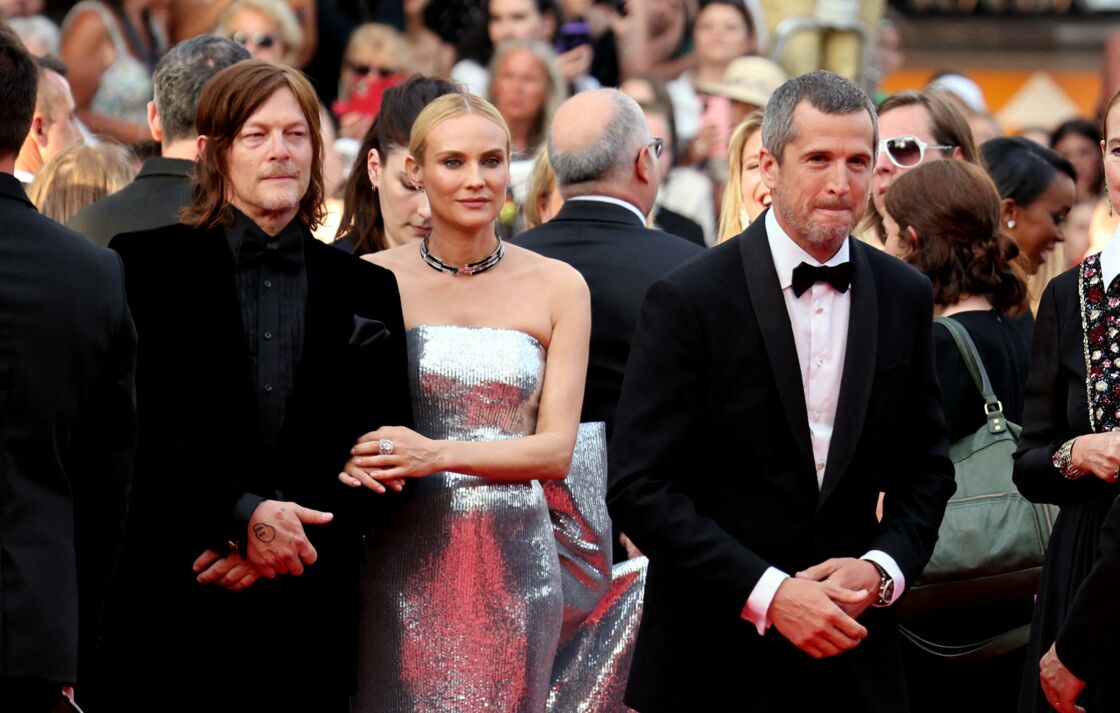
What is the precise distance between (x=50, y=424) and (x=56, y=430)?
0.08 feet

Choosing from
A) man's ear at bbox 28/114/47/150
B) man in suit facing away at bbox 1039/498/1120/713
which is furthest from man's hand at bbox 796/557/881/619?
man's ear at bbox 28/114/47/150

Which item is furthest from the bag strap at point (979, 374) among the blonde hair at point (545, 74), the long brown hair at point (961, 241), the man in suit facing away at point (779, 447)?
the blonde hair at point (545, 74)

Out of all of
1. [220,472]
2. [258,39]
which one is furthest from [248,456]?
[258,39]

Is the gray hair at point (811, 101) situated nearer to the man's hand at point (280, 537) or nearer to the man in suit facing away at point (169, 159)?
the man's hand at point (280, 537)

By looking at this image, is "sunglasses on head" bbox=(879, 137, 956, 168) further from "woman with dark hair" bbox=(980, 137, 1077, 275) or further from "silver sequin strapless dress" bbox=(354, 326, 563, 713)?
"silver sequin strapless dress" bbox=(354, 326, 563, 713)

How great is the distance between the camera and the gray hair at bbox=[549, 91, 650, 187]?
5.76m

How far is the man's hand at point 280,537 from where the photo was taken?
426cm

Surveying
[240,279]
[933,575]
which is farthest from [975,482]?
[240,279]

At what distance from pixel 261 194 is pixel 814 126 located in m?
1.44

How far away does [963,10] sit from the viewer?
22203 mm

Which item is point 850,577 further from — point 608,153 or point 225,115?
point 608,153

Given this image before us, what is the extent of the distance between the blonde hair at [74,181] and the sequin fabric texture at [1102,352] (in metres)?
3.28

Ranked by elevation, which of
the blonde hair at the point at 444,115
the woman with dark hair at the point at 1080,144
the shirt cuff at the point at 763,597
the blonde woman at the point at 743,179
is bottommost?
the woman with dark hair at the point at 1080,144

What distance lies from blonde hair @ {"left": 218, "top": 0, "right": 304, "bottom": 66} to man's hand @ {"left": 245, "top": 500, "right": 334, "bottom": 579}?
204 inches
